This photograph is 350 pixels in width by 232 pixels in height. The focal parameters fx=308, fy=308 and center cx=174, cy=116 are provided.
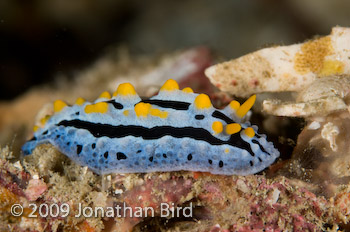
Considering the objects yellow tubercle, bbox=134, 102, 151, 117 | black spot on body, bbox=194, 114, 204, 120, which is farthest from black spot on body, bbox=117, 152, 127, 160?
black spot on body, bbox=194, 114, 204, 120

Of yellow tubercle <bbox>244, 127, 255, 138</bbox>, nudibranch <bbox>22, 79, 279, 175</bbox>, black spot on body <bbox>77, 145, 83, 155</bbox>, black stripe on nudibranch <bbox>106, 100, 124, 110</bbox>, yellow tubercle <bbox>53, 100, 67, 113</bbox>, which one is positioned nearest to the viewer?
nudibranch <bbox>22, 79, 279, 175</bbox>

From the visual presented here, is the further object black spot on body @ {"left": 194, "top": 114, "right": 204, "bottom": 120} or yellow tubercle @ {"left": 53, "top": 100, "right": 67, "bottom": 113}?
yellow tubercle @ {"left": 53, "top": 100, "right": 67, "bottom": 113}

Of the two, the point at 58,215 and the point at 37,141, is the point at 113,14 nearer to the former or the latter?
the point at 37,141

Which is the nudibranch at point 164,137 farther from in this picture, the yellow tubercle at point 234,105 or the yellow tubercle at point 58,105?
the yellow tubercle at point 58,105

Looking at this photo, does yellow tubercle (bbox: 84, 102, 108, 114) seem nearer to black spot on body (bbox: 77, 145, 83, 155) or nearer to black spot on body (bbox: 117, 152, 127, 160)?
black spot on body (bbox: 77, 145, 83, 155)

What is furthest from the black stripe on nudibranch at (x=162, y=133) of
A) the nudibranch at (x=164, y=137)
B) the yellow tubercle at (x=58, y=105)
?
the yellow tubercle at (x=58, y=105)

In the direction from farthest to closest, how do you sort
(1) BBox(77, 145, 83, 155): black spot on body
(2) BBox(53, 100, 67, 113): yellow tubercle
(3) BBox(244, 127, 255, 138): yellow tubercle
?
1. (2) BBox(53, 100, 67, 113): yellow tubercle
2. (1) BBox(77, 145, 83, 155): black spot on body
3. (3) BBox(244, 127, 255, 138): yellow tubercle

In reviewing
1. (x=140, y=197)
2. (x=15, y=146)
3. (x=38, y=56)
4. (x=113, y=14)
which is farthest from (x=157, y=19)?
(x=140, y=197)
